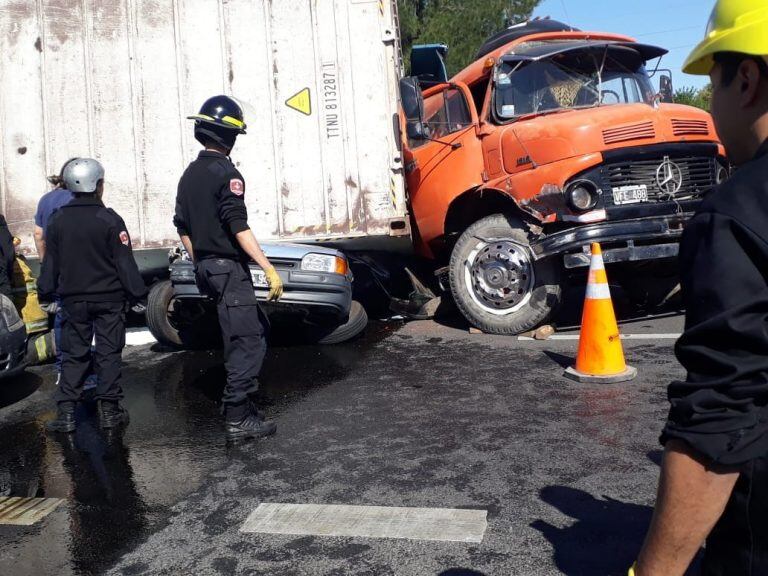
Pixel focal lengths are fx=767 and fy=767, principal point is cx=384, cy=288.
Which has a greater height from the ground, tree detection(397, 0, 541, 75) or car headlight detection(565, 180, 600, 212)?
tree detection(397, 0, 541, 75)

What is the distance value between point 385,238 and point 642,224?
9.20 ft

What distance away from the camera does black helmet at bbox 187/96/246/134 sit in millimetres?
4652

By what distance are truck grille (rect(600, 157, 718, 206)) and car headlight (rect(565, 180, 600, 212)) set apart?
4.3 inches

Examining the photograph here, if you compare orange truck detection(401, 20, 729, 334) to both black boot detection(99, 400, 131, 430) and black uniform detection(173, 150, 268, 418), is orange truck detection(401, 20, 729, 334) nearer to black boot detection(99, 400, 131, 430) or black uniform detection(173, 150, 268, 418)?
black uniform detection(173, 150, 268, 418)

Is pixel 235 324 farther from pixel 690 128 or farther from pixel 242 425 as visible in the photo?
pixel 690 128

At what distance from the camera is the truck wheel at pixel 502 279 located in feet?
22.5

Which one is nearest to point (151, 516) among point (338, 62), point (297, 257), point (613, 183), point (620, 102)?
point (297, 257)

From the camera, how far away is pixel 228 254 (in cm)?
460

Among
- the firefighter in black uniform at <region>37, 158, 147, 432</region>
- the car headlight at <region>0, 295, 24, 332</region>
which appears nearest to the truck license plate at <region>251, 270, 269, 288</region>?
the firefighter in black uniform at <region>37, 158, 147, 432</region>

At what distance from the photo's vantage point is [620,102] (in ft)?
24.5

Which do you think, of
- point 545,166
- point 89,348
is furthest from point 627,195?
point 89,348

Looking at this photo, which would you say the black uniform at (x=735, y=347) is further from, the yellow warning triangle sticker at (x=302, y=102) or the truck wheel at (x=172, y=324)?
the yellow warning triangle sticker at (x=302, y=102)

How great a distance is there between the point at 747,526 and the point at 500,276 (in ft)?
19.1

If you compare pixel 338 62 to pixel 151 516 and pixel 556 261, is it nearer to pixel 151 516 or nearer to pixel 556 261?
pixel 556 261
